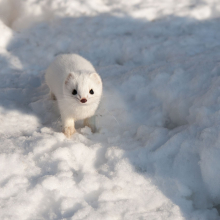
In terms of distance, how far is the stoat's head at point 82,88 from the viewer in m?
2.88

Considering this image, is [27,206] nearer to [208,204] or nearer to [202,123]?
[208,204]

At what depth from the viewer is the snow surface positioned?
2.34m

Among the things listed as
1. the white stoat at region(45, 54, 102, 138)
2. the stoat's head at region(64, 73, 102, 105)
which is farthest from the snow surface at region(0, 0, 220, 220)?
the stoat's head at region(64, 73, 102, 105)

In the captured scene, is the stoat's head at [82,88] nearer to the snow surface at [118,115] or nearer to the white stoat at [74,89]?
the white stoat at [74,89]

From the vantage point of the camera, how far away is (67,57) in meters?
3.62

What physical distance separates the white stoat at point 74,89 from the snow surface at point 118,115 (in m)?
0.21

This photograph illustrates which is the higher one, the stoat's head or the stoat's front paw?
the stoat's head

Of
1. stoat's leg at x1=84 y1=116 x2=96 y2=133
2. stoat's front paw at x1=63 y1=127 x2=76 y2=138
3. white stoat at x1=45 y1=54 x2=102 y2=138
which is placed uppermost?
white stoat at x1=45 y1=54 x2=102 y2=138

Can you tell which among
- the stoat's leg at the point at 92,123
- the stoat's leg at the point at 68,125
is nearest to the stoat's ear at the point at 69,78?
the stoat's leg at the point at 68,125

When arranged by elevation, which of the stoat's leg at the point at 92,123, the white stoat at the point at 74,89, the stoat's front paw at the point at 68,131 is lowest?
the stoat's front paw at the point at 68,131

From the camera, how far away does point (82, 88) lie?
2883 millimetres

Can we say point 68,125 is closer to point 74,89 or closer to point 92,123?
point 92,123

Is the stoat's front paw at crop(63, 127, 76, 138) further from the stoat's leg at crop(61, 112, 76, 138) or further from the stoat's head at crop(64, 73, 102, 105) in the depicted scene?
the stoat's head at crop(64, 73, 102, 105)

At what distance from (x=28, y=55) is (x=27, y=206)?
334 centimetres
